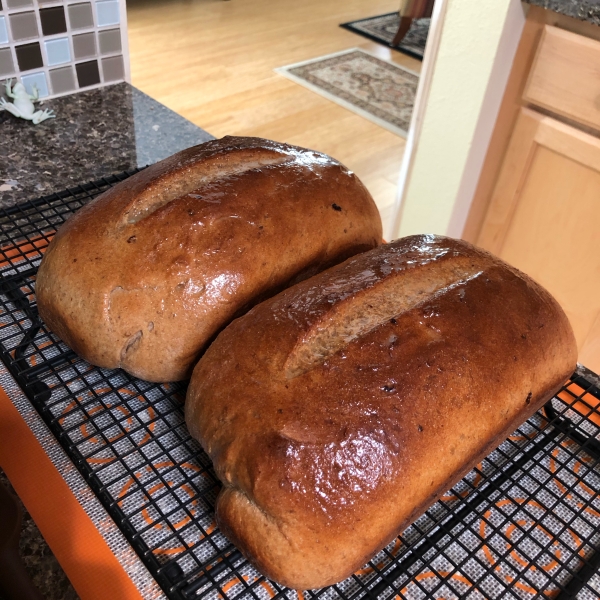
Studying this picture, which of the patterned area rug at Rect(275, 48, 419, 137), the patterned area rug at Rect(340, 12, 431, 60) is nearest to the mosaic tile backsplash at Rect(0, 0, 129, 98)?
the patterned area rug at Rect(275, 48, 419, 137)

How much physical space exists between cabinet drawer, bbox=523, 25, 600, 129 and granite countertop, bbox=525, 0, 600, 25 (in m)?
0.06

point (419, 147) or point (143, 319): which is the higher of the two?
point (143, 319)

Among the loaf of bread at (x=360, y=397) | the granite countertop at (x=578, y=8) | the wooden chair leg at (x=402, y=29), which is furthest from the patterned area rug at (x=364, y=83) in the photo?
the loaf of bread at (x=360, y=397)

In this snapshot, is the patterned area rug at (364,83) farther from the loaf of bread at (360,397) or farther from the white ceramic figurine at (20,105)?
the loaf of bread at (360,397)

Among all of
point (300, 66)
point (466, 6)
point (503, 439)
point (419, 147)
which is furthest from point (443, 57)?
point (300, 66)

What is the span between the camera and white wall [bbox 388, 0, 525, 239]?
1.44 metres

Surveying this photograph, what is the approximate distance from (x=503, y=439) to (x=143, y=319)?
457mm

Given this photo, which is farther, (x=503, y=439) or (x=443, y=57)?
(x=443, y=57)

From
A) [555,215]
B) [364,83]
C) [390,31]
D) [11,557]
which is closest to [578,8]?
[555,215]

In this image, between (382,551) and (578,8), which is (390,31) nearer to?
(578,8)

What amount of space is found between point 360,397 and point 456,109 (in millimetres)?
1209

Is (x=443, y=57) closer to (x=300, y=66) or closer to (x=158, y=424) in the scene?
(x=158, y=424)

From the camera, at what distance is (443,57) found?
1566mm

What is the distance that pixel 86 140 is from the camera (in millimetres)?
1262
